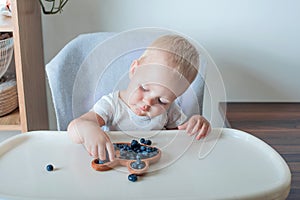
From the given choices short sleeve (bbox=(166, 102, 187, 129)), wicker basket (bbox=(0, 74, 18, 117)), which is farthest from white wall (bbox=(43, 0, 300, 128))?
short sleeve (bbox=(166, 102, 187, 129))

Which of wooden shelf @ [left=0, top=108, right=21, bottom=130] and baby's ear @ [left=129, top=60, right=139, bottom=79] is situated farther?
wooden shelf @ [left=0, top=108, right=21, bottom=130]

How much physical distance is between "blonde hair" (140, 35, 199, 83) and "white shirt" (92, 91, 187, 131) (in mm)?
113

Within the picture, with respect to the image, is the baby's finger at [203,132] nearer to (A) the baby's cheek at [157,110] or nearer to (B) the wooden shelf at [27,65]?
(A) the baby's cheek at [157,110]

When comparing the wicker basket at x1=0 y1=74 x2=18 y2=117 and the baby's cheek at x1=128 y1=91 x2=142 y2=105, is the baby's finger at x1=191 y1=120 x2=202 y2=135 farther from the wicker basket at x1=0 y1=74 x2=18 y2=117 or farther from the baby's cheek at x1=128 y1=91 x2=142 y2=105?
the wicker basket at x1=0 y1=74 x2=18 y2=117

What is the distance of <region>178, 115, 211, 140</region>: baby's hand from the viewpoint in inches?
33.6

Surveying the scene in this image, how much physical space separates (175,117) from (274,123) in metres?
0.61

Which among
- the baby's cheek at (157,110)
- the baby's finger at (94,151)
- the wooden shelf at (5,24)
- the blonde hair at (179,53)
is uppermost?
the blonde hair at (179,53)

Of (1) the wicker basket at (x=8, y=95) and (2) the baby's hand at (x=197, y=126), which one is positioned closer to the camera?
(2) the baby's hand at (x=197, y=126)

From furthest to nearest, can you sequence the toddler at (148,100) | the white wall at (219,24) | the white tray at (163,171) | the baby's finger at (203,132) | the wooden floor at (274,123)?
the white wall at (219,24) < the wooden floor at (274,123) < the baby's finger at (203,132) < the toddler at (148,100) < the white tray at (163,171)

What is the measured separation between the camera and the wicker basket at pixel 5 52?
1140mm

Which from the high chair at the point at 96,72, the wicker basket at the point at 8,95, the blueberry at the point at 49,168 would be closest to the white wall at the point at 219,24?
the wicker basket at the point at 8,95

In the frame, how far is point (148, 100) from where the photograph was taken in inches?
30.0

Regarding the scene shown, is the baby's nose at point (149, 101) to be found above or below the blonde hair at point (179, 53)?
below

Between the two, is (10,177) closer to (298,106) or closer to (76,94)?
(76,94)
